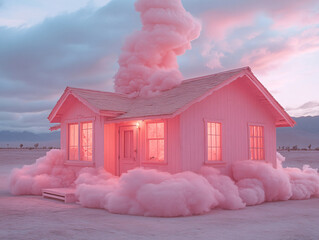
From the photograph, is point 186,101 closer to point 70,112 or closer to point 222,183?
point 222,183

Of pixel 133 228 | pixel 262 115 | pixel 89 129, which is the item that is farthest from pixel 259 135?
pixel 133 228

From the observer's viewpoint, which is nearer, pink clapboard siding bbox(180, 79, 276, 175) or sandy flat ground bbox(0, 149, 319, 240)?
sandy flat ground bbox(0, 149, 319, 240)

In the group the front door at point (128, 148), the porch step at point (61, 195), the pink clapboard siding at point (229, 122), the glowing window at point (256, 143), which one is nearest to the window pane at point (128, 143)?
the front door at point (128, 148)

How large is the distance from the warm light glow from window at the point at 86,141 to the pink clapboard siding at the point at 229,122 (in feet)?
15.3

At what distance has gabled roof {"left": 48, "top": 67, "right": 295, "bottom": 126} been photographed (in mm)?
12641

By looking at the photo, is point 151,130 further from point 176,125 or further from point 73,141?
point 73,141

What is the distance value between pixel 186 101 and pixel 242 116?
3.92 m

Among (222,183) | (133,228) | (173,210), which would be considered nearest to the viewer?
(133,228)

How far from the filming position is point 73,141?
16.0 meters

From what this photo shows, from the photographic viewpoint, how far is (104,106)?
14.3m

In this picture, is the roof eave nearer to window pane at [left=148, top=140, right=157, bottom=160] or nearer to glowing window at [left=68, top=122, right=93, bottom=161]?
glowing window at [left=68, top=122, right=93, bottom=161]

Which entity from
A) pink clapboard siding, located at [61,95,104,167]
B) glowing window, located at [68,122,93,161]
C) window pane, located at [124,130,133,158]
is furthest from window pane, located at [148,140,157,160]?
glowing window, located at [68,122,93,161]

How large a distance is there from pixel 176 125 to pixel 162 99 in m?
1.97

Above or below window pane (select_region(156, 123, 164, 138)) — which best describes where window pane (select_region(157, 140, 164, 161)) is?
below
